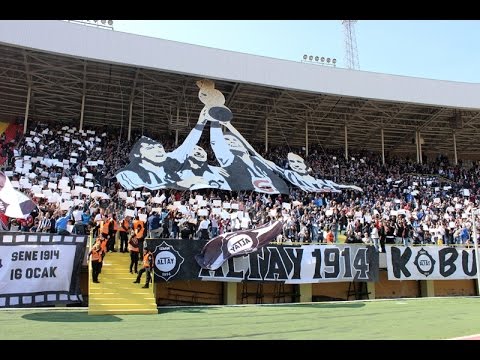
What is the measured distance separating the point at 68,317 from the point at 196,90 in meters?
23.6

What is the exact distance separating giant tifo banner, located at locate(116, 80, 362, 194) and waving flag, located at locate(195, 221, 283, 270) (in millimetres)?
9207

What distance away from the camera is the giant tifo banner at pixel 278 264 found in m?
14.2

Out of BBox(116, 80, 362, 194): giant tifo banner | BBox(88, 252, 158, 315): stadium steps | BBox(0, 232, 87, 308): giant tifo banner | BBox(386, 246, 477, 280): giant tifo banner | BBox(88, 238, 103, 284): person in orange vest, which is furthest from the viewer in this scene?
BBox(116, 80, 362, 194): giant tifo banner

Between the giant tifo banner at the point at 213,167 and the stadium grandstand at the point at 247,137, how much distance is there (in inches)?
24.9

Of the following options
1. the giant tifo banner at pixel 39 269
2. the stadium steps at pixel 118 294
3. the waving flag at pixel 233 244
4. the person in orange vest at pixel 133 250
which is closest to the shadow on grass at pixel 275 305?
the stadium steps at pixel 118 294

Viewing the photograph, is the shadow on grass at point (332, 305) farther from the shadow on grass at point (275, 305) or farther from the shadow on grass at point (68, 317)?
the shadow on grass at point (68, 317)

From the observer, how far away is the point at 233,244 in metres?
14.9

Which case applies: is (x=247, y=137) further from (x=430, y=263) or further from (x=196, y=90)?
(x=430, y=263)

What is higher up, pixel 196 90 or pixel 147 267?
pixel 196 90

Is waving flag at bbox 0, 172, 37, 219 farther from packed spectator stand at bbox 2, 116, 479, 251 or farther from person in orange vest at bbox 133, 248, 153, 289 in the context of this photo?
person in orange vest at bbox 133, 248, 153, 289

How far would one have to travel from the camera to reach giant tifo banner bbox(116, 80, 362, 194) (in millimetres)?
24406

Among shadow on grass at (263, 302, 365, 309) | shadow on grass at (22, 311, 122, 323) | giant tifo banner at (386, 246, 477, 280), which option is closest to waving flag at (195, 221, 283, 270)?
shadow on grass at (263, 302, 365, 309)

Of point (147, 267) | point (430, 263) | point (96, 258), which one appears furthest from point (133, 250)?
point (430, 263)
